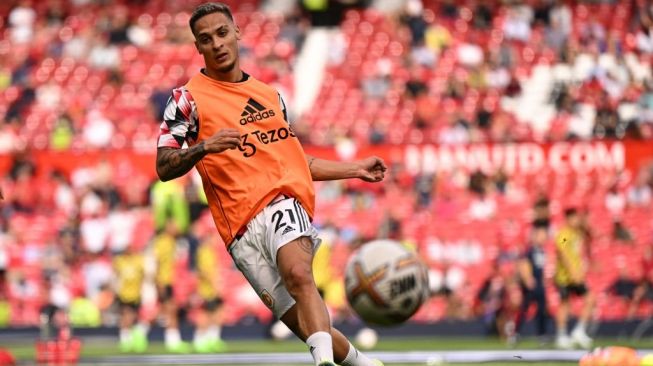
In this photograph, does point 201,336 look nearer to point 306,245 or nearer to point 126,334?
point 126,334

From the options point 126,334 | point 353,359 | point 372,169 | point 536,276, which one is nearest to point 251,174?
point 372,169

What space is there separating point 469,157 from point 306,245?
1630 centimetres

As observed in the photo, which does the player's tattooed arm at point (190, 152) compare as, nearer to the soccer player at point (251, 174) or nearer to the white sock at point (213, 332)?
the soccer player at point (251, 174)

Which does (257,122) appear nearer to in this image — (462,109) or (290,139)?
(290,139)

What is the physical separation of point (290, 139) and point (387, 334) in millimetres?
12289

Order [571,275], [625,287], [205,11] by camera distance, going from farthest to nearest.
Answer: [625,287]
[571,275]
[205,11]

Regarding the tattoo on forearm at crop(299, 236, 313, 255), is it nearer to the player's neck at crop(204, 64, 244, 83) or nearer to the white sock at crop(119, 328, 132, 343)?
the player's neck at crop(204, 64, 244, 83)

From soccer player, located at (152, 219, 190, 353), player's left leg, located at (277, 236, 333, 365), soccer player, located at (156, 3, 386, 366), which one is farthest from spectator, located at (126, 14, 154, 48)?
player's left leg, located at (277, 236, 333, 365)

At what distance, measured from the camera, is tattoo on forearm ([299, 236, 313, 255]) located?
6.93m

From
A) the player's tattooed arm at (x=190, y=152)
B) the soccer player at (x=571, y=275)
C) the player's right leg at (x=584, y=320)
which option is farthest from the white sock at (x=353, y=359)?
the soccer player at (x=571, y=275)

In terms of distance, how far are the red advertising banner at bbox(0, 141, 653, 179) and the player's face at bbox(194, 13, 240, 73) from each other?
51.2 feet

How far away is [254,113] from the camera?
23.7 ft

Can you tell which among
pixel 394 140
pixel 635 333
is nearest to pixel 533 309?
pixel 635 333

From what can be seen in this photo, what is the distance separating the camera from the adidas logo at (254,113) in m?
7.16
